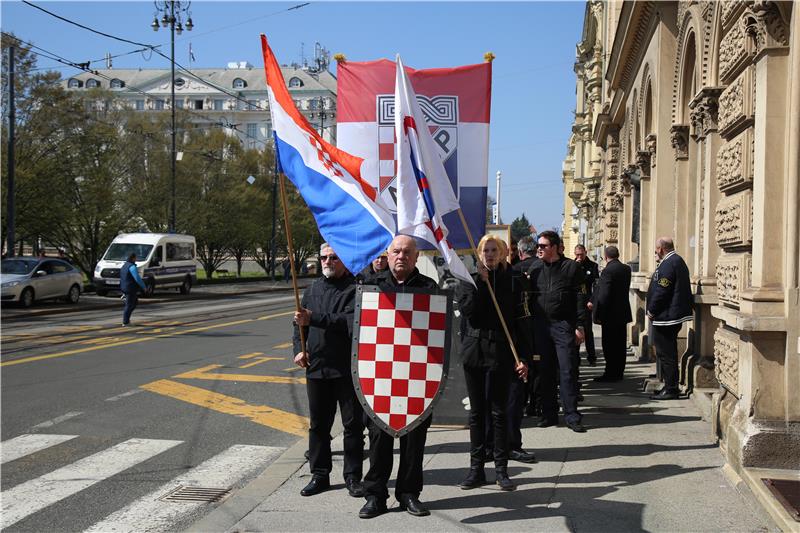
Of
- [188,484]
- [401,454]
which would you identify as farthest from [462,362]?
[188,484]

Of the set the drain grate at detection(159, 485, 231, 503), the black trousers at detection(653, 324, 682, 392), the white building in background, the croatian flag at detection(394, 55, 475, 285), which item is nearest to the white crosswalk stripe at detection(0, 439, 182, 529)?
the drain grate at detection(159, 485, 231, 503)

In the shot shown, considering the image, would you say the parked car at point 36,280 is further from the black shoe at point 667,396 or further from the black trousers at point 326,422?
the black trousers at point 326,422

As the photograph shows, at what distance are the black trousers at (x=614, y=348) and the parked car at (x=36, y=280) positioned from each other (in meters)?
20.3

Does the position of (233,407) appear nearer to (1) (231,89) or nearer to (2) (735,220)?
(2) (735,220)

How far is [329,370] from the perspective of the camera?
6.15m

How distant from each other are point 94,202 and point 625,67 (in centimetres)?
2557

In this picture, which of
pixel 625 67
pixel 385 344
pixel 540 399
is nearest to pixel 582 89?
pixel 625 67

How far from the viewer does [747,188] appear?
671 centimetres

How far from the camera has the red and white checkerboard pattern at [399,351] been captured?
18.1 ft

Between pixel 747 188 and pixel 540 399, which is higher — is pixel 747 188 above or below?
above

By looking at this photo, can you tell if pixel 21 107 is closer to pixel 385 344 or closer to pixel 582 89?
pixel 582 89

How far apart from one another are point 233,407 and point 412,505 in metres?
4.81

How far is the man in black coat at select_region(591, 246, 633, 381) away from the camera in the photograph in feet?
39.3

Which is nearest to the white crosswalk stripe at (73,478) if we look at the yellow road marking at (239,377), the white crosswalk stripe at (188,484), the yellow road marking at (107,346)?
the white crosswalk stripe at (188,484)
